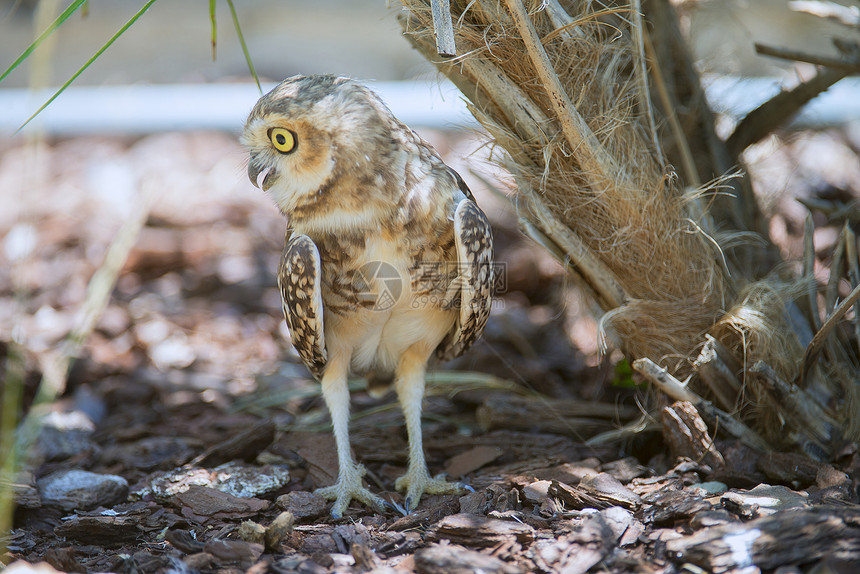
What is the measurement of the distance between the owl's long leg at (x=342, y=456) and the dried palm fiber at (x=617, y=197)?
4.02 ft

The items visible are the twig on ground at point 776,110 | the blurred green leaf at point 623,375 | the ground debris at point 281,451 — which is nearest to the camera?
the ground debris at point 281,451

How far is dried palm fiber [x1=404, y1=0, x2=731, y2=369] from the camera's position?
9.36ft

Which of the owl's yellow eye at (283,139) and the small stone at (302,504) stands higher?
the owl's yellow eye at (283,139)

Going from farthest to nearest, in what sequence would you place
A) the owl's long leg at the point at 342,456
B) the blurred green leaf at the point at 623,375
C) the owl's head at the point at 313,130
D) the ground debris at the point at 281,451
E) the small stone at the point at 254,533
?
1. the blurred green leaf at the point at 623,375
2. the owl's long leg at the point at 342,456
3. the owl's head at the point at 313,130
4. the small stone at the point at 254,533
5. the ground debris at the point at 281,451

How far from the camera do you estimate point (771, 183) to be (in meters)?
4.38

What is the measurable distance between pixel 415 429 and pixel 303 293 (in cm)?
93

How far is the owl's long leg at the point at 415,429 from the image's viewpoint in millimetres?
3123

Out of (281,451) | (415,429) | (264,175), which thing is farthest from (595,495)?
(264,175)

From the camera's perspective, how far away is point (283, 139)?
2881 millimetres

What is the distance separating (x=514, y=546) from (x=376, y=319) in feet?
4.15

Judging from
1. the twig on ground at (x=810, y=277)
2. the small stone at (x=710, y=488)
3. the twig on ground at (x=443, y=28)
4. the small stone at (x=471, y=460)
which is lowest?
the small stone at (x=471, y=460)

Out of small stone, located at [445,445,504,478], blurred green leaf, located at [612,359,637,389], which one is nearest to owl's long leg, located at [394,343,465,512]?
small stone, located at [445,445,504,478]

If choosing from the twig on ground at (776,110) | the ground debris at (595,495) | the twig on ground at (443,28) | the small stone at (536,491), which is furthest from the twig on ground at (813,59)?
the small stone at (536,491)

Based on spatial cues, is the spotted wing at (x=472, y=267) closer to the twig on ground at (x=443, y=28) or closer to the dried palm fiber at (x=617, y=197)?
the dried palm fiber at (x=617, y=197)
